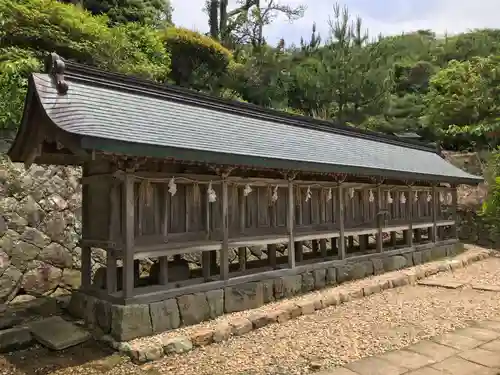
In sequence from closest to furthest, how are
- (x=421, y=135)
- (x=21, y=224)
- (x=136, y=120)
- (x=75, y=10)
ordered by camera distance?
1. (x=136, y=120)
2. (x=21, y=224)
3. (x=75, y=10)
4. (x=421, y=135)

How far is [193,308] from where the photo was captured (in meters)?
6.70

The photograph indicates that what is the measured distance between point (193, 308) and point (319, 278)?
3536 millimetres

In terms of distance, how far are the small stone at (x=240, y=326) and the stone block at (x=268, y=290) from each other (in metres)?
1.25

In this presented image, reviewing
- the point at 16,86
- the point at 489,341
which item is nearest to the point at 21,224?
the point at 16,86

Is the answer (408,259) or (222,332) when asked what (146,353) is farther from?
(408,259)

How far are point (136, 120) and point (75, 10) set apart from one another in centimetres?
1198

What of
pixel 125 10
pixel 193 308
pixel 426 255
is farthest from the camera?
pixel 125 10

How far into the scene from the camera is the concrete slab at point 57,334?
19.0ft

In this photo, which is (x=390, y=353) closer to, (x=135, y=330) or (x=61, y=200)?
(x=135, y=330)

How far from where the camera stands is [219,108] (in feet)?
29.3

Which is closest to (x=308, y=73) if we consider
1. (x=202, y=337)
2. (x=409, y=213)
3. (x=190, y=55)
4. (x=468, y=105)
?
(x=190, y=55)

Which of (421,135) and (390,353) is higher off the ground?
(421,135)

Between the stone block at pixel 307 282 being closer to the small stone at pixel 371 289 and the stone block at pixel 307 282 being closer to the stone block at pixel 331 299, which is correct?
the stone block at pixel 331 299

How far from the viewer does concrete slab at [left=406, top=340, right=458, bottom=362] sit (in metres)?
5.48
